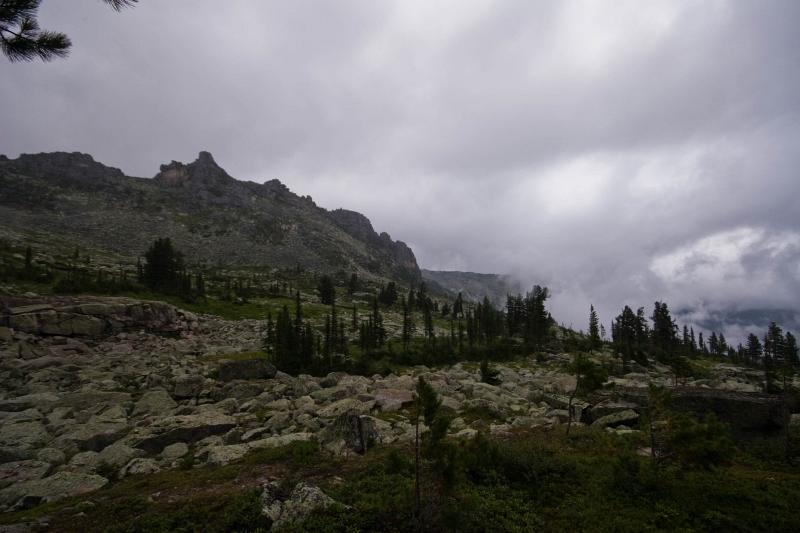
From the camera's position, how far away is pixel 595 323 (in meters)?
94.5

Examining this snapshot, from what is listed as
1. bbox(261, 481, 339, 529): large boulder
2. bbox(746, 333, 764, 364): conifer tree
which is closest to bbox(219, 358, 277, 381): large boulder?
bbox(261, 481, 339, 529): large boulder

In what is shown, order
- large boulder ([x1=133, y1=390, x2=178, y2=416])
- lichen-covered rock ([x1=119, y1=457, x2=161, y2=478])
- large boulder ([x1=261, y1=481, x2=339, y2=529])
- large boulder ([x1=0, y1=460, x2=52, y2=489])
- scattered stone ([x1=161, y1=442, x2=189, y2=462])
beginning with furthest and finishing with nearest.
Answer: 1. large boulder ([x1=133, y1=390, x2=178, y2=416])
2. scattered stone ([x1=161, y1=442, x2=189, y2=462])
3. lichen-covered rock ([x1=119, y1=457, x2=161, y2=478])
4. large boulder ([x1=0, y1=460, x2=52, y2=489])
5. large boulder ([x1=261, y1=481, x2=339, y2=529])

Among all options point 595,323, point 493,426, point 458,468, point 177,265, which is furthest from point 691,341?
point 177,265

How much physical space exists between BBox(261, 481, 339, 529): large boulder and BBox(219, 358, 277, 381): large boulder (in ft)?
91.6

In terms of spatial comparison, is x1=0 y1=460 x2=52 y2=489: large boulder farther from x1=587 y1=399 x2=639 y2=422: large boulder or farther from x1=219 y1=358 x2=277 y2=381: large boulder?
x1=587 y1=399 x2=639 y2=422: large boulder

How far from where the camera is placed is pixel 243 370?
37.3 metres

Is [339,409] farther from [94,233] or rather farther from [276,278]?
[94,233]

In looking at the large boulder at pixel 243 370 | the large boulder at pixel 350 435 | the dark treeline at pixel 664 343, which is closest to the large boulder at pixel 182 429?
the large boulder at pixel 350 435

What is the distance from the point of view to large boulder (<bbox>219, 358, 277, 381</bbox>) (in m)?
36.8

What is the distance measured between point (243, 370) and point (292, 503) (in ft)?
96.9

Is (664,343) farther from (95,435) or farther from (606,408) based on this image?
(95,435)

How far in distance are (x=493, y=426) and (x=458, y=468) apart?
13962 millimetres

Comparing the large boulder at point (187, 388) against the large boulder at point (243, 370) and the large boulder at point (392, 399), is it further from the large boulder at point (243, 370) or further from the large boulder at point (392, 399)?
the large boulder at point (392, 399)

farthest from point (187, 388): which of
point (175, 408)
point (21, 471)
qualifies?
point (21, 471)
